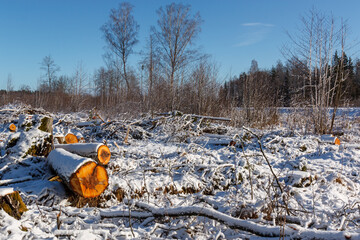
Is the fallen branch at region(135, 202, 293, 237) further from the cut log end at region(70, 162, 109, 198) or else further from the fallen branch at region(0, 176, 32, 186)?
the fallen branch at region(0, 176, 32, 186)

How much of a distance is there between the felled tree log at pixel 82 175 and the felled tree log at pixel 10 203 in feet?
2.12

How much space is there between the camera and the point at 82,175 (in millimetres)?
3012

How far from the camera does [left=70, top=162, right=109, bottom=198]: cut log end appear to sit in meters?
2.99

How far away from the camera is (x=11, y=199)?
2.34m

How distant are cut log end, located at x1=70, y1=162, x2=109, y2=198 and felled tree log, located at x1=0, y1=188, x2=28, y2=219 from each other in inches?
25.7

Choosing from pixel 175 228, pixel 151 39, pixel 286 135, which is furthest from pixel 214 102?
pixel 175 228

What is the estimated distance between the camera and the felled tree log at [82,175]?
2.99 metres

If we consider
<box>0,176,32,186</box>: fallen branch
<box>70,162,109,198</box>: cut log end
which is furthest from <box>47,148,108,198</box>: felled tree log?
<box>0,176,32,186</box>: fallen branch

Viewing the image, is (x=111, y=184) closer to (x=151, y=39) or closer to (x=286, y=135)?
(x=286, y=135)

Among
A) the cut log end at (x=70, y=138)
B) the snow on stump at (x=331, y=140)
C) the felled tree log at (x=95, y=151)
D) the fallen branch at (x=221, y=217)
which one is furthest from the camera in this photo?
the snow on stump at (x=331, y=140)

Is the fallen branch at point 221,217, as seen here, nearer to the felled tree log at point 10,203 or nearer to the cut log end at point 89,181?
the cut log end at point 89,181

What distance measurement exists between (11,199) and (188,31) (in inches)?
624

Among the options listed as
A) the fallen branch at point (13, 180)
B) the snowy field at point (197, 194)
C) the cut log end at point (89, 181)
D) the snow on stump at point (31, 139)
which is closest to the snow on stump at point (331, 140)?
the snowy field at point (197, 194)

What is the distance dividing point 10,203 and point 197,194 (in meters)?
2.20
